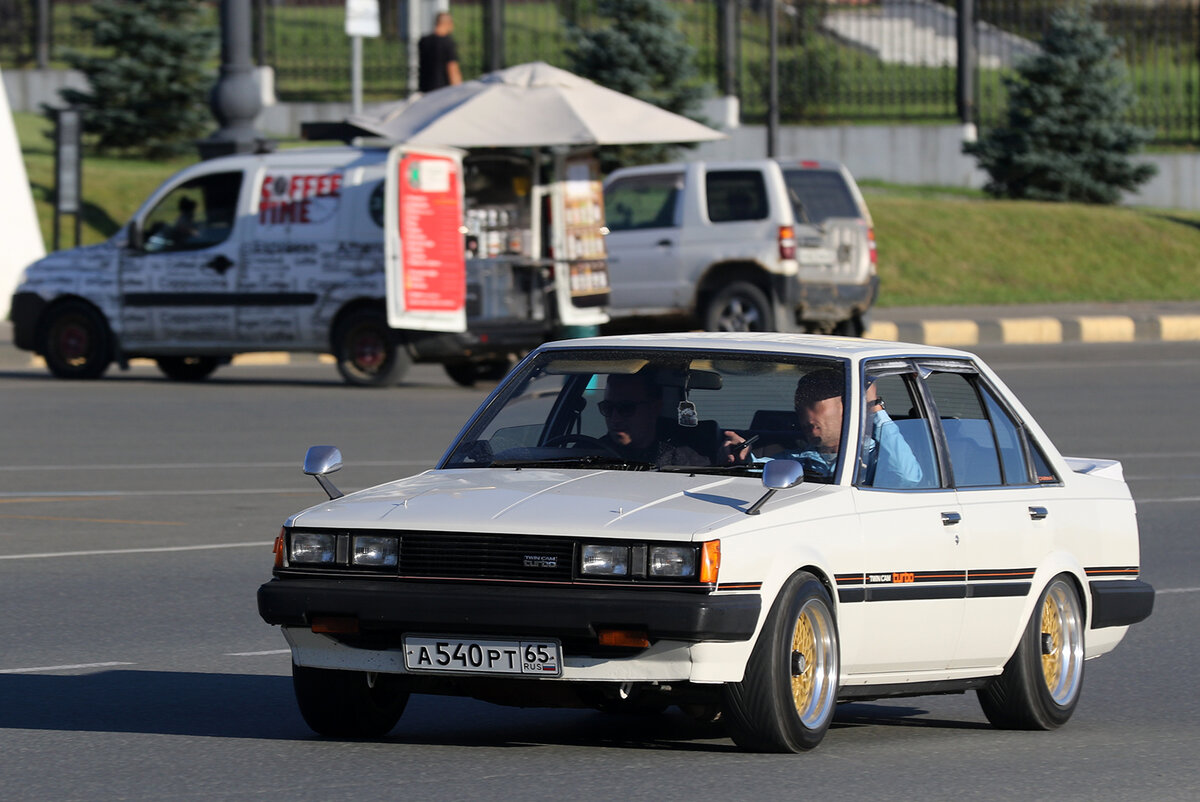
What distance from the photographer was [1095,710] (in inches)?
292

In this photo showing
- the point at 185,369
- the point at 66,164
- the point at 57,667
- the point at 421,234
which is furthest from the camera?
the point at 66,164

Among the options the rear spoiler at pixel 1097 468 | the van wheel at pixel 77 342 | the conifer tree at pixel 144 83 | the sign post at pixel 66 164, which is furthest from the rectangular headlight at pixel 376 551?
the conifer tree at pixel 144 83

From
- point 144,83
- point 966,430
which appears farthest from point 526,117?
point 144,83

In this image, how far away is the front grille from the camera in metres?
5.83

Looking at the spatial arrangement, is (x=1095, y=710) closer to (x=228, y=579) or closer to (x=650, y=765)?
(x=650, y=765)

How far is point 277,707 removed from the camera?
23.2ft

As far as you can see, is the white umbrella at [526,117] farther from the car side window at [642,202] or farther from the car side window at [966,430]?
the car side window at [966,430]

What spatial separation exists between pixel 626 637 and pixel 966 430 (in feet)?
6.32

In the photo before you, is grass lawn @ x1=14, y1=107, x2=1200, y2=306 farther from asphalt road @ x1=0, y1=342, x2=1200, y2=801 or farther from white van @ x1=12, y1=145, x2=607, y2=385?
asphalt road @ x1=0, y1=342, x2=1200, y2=801

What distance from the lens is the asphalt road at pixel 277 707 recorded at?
5.84 m

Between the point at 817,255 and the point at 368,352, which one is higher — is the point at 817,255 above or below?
above

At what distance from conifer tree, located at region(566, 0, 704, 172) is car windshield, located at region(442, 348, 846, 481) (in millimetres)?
28939

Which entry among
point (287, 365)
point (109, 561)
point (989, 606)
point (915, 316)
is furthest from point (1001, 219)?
point (989, 606)

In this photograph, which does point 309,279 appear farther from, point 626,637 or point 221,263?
point 626,637
